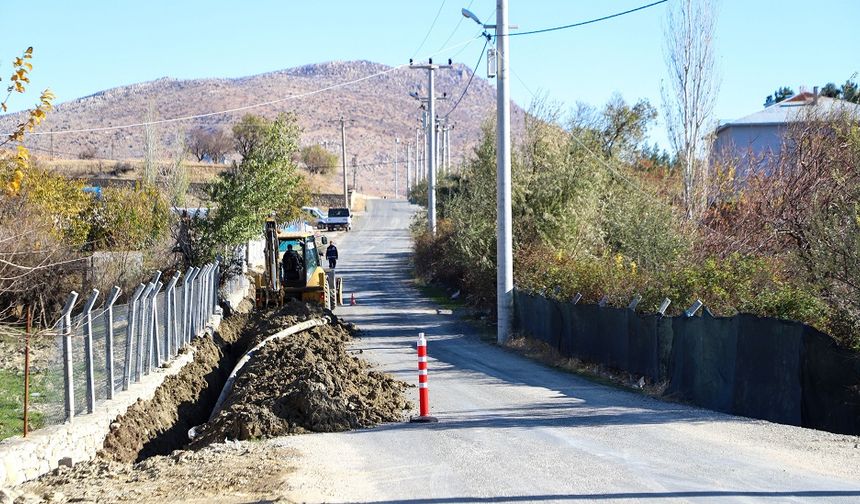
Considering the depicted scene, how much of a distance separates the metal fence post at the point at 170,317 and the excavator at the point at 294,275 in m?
11.2

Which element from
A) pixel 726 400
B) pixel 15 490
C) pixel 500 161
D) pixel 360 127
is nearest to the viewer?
pixel 15 490

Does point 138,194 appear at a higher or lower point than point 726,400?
higher

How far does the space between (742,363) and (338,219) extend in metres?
76.6

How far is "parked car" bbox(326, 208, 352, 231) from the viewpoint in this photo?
9188 cm

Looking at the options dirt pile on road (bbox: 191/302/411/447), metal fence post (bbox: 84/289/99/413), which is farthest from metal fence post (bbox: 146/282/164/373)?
metal fence post (bbox: 84/289/99/413)

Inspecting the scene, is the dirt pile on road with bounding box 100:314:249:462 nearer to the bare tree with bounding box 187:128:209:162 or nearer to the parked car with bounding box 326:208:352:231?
the parked car with bounding box 326:208:352:231

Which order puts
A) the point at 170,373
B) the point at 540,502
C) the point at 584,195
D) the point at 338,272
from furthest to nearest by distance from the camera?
the point at 338,272
the point at 584,195
the point at 170,373
the point at 540,502

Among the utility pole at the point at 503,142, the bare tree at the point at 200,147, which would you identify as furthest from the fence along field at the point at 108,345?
the bare tree at the point at 200,147

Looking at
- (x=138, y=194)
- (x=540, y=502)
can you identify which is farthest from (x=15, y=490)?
(x=138, y=194)

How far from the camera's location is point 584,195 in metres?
33.1

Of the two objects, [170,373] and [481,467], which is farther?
[170,373]

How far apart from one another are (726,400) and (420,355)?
5182 mm

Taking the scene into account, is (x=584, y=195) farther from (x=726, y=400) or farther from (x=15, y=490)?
(x=15, y=490)

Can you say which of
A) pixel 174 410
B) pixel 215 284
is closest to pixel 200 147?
pixel 215 284
